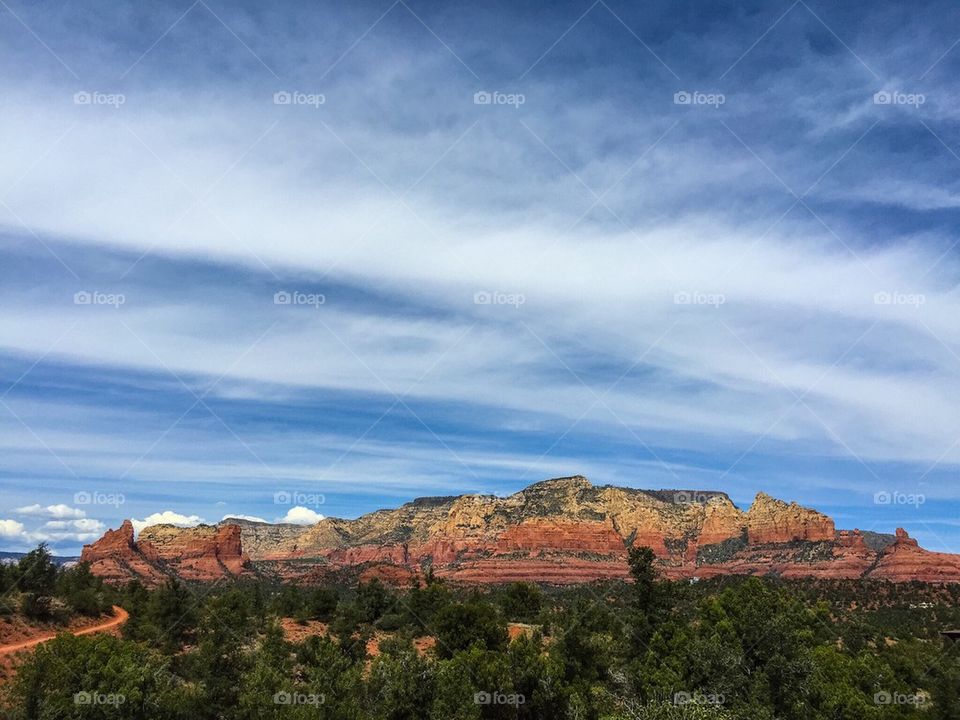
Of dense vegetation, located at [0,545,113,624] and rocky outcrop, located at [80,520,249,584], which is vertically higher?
rocky outcrop, located at [80,520,249,584]

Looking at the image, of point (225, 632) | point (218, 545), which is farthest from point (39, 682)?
point (218, 545)

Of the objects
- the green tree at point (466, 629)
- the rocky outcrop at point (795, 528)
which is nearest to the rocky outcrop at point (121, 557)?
the green tree at point (466, 629)

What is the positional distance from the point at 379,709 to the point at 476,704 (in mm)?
4943

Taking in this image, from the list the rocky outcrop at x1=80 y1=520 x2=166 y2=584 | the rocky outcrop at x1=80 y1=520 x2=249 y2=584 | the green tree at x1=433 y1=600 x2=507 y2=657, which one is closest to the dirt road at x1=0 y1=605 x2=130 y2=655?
the green tree at x1=433 y1=600 x2=507 y2=657

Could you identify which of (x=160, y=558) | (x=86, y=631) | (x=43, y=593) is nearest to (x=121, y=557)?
(x=160, y=558)

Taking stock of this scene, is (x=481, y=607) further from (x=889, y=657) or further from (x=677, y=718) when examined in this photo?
(x=889, y=657)

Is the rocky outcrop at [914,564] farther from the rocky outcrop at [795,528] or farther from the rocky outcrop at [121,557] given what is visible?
the rocky outcrop at [121,557]

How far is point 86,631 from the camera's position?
49562mm

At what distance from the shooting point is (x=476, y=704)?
101 ft

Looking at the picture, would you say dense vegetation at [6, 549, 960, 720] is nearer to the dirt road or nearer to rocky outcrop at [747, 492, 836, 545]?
the dirt road

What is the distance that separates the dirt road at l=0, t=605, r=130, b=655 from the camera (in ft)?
133

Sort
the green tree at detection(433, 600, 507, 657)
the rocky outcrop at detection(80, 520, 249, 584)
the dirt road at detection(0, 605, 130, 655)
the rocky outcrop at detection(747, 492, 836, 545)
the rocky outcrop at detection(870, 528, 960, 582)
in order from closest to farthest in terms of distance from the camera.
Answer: the dirt road at detection(0, 605, 130, 655) → the green tree at detection(433, 600, 507, 657) → the rocky outcrop at detection(870, 528, 960, 582) → the rocky outcrop at detection(80, 520, 249, 584) → the rocky outcrop at detection(747, 492, 836, 545)

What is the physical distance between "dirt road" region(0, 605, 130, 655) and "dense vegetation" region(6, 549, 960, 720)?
180cm

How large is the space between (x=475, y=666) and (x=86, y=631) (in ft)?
115
